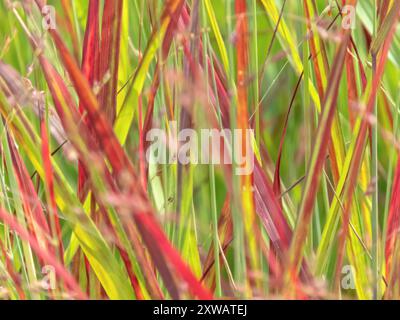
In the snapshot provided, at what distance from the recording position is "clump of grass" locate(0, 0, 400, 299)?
1.73 ft

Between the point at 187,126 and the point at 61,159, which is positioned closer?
the point at 187,126

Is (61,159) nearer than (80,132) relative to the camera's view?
No

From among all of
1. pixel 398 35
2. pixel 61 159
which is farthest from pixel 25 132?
pixel 398 35

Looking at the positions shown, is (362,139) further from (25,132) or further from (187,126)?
(25,132)

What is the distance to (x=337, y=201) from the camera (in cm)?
56

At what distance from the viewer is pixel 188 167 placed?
586 millimetres

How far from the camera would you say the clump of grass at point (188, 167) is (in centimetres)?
53

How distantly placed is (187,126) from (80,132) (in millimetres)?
95

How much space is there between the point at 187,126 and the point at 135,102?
0.15 ft

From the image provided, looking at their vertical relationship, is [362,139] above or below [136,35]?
below

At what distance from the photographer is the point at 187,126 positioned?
582 millimetres
